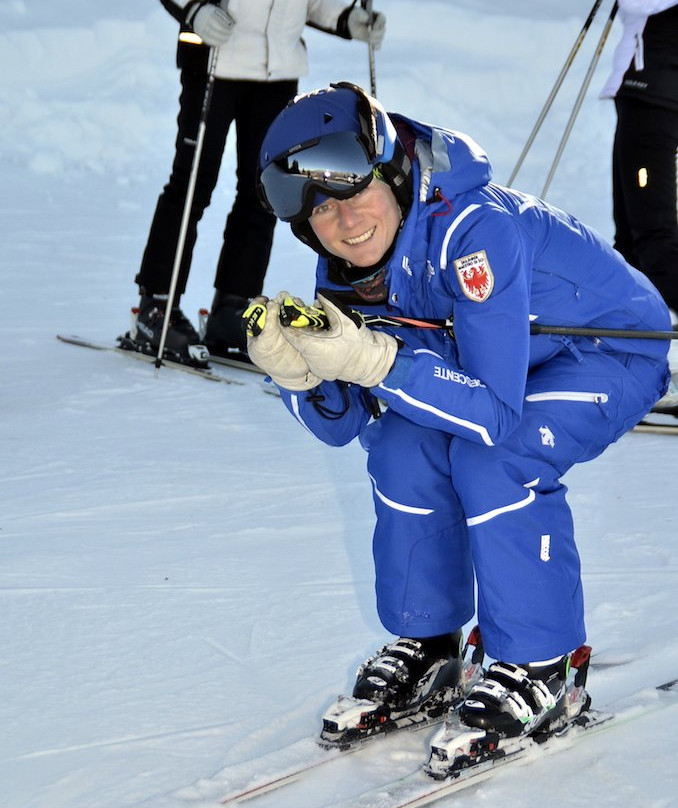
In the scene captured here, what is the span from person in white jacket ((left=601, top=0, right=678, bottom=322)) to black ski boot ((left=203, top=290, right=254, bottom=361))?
1750 millimetres

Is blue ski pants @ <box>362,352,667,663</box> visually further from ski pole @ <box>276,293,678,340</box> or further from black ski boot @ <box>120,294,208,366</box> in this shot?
black ski boot @ <box>120,294,208,366</box>

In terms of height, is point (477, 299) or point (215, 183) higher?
point (477, 299)

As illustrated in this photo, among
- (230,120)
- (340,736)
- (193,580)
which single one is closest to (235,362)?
(230,120)

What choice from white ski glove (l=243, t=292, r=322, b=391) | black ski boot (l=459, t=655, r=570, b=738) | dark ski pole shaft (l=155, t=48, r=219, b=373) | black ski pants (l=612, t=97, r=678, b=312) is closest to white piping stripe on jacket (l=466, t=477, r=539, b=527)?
black ski boot (l=459, t=655, r=570, b=738)

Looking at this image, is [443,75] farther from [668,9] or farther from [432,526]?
[432,526]

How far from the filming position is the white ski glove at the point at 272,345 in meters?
1.92

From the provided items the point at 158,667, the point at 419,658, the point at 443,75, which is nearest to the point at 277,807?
the point at 419,658

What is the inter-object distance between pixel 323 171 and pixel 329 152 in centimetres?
3

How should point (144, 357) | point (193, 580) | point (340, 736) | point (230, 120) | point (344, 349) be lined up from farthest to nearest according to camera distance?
point (144, 357) → point (230, 120) → point (193, 580) → point (340, 736) → point (344, 349)

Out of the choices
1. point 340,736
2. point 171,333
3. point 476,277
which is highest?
point 476,277

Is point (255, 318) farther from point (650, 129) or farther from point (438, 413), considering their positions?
point (650, 129)

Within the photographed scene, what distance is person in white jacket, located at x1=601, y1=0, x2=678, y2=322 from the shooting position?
14.0ft

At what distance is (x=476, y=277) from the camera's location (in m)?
1.95

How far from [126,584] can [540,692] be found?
1.20 meters
